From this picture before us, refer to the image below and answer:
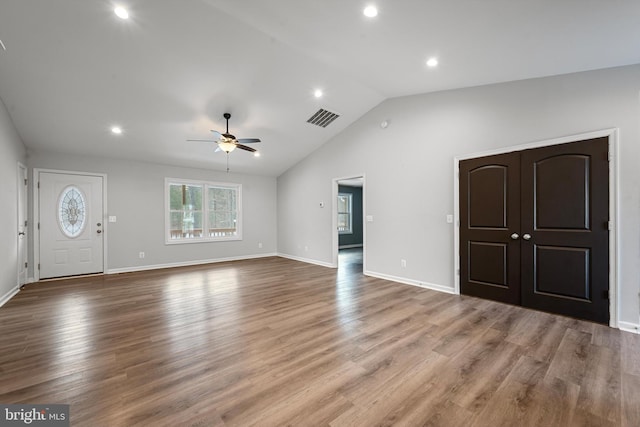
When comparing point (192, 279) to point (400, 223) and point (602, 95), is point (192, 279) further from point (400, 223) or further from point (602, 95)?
point (602, 95)

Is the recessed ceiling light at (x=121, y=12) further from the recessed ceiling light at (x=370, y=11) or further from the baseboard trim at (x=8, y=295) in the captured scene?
the baseboard trim at (x=8, y=295)

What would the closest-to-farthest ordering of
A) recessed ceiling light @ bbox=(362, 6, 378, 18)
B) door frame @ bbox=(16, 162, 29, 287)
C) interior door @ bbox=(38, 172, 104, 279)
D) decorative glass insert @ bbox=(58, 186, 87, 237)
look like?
1. recessed ceiling light @ bbox=(362, 6, 378, 18)
2. door frame @ bbox=(16, 162, 29, 287)
3. interior door @ bbox=(38, 172, 104, 279)
4. decorative glass insert @ bbox=(58, 186, 87, 237)

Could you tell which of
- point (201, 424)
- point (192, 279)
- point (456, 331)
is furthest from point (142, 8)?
point (456, 331)

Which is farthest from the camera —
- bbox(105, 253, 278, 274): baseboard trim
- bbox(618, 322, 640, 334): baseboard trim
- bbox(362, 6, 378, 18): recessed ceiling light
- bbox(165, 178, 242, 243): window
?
bbox(165, 178, 242, 243): window

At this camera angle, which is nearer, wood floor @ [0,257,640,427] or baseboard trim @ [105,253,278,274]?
wood floor @ [0,257,640,427]

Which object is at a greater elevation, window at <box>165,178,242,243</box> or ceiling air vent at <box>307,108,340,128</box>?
ceiling air vent at <box>307,108,340,128</box>

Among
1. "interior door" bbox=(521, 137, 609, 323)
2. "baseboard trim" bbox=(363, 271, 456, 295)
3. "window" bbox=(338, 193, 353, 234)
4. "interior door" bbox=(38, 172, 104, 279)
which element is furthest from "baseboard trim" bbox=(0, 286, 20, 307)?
"window" bbox=(338, 193, 353, 234)

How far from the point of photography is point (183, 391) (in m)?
1.88

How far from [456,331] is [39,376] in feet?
12.2

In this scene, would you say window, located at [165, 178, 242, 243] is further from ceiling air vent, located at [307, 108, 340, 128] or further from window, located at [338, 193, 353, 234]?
window, located at [338, 193, 353, 234]

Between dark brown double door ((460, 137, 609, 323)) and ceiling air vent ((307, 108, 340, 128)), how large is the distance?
267 cm

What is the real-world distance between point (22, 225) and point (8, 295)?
139cm

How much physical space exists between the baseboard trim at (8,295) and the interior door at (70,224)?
36.8 inches

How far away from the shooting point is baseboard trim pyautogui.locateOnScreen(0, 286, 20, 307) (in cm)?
377
